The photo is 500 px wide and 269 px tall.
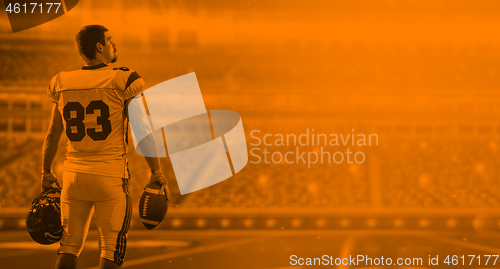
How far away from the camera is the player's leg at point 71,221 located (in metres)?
1.50

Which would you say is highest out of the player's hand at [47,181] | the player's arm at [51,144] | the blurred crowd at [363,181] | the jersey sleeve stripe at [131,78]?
the blurred crowd at [363,181]

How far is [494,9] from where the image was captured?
5.49m

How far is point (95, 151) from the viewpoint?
1.49 m

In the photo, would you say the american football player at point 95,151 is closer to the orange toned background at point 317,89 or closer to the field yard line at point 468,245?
the field yard line at point 468,245

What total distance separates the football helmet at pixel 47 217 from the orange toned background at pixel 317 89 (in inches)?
112

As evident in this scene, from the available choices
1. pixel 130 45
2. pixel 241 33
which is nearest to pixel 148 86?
pixel 130 45

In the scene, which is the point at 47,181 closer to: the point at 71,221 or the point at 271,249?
the point at 71,221

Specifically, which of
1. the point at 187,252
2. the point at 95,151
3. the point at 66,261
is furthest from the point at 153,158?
the point at 187,252

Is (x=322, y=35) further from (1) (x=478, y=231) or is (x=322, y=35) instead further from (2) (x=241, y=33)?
(1) (x=478, y=231)

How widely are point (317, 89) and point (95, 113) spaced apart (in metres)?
3.49

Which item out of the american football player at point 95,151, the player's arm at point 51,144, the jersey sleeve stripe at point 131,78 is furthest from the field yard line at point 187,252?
the jersey sleeve stripe at point 131,78

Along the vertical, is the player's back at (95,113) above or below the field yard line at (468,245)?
above

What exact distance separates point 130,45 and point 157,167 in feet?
11.7

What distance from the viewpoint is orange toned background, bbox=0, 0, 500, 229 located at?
456 centimetres
